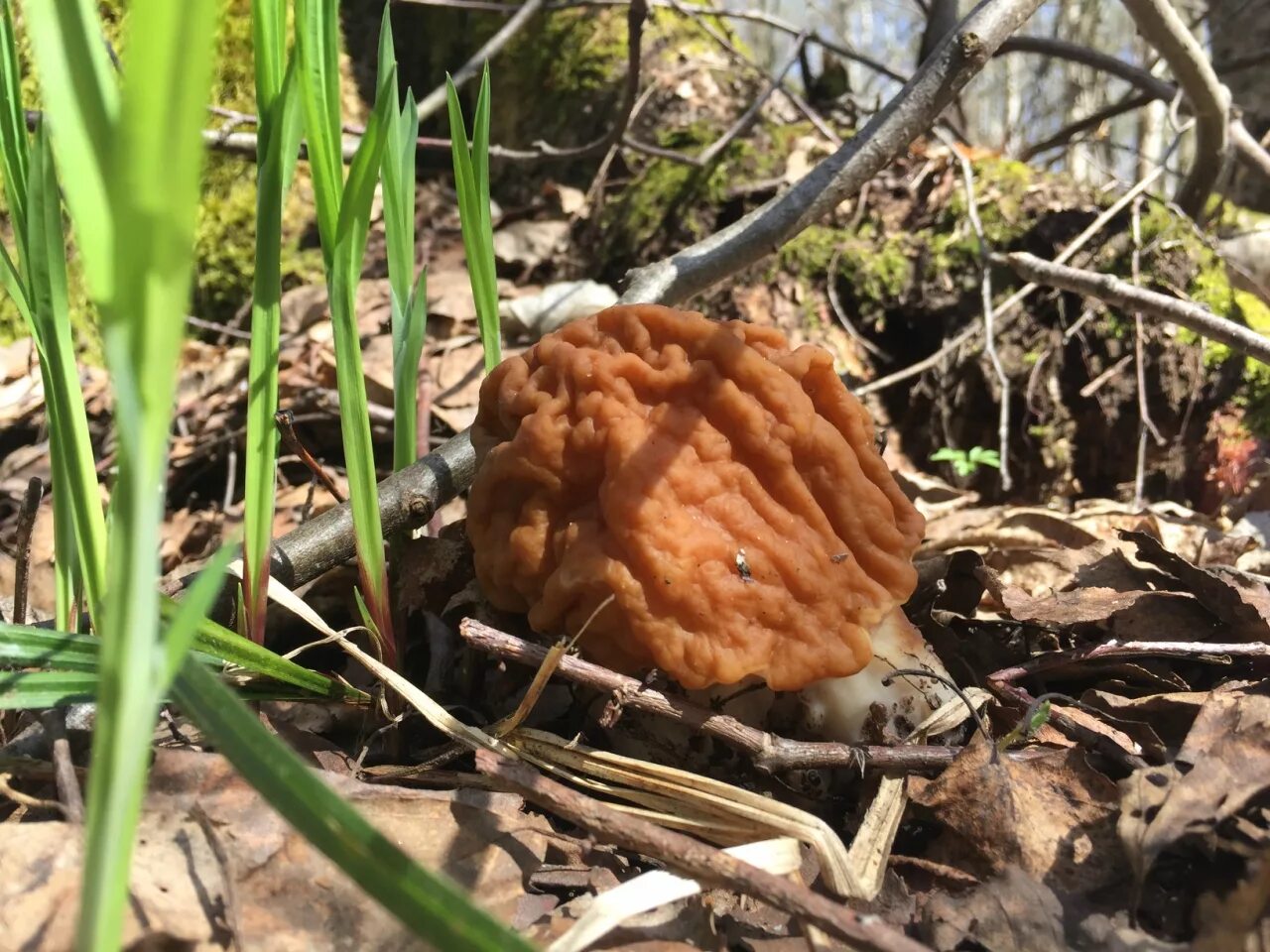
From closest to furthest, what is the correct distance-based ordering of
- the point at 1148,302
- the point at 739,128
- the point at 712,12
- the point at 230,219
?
the point at 1148,302, the point at 739,128, the point at 712,12, the point at 230,219

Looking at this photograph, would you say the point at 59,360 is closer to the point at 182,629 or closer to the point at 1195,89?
the point at 182,629

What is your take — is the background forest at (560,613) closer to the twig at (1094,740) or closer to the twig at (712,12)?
the twig at (1094,740)

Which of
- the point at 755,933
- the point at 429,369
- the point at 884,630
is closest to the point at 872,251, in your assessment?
the point at 429,369

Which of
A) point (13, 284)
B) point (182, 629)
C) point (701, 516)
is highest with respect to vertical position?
point (13, 284)

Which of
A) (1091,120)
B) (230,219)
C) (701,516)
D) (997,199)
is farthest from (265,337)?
(1091,120)

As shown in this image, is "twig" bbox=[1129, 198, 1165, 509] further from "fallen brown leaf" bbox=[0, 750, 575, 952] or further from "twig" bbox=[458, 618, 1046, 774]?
"fallen brown leaf" bbox=[0, 750, 575, 952]

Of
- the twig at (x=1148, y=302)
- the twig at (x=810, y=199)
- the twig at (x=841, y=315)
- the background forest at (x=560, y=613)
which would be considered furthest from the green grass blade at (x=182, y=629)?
the twig at (x=841, y=315)

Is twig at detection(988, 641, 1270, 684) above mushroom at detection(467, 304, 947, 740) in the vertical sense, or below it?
below

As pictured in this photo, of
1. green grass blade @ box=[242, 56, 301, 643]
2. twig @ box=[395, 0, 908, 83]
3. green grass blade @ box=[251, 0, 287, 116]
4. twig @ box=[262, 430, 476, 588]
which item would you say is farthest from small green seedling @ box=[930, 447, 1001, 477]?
green grass blade @ box=[251, 0, 287, 116]
